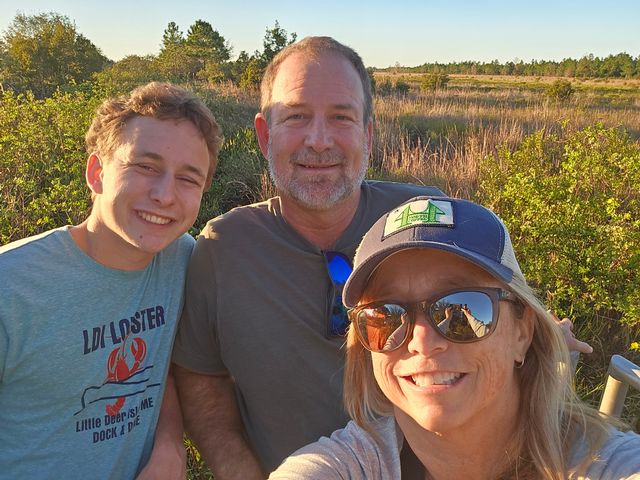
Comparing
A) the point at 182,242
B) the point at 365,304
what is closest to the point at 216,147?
the point at 182,242

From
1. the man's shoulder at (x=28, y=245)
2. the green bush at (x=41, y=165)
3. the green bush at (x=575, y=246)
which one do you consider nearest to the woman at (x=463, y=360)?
the man's shoulder at (x=28, y=245)

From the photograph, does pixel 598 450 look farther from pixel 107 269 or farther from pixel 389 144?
pixel 389 144

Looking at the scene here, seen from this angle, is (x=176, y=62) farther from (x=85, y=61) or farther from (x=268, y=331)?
(x=268, y=331)

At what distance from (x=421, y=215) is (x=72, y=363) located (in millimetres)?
1460

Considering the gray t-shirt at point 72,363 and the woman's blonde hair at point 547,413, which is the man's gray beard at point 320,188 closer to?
the gray t-shirt at point 72,363

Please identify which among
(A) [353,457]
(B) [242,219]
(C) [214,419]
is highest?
(B) [242,219]

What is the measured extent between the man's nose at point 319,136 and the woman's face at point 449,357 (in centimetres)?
115

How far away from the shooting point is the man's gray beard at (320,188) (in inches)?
93.6

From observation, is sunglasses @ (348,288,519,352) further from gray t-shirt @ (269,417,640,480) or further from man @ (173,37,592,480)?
man @ (173,37,592,480)

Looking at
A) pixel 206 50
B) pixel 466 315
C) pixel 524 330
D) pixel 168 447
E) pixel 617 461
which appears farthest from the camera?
pixel 206 50

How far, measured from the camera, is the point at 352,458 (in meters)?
1.51

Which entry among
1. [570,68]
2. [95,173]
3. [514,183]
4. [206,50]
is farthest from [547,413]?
[570,68]

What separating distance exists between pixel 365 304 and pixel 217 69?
86.9 ft

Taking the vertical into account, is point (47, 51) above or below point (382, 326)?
above
